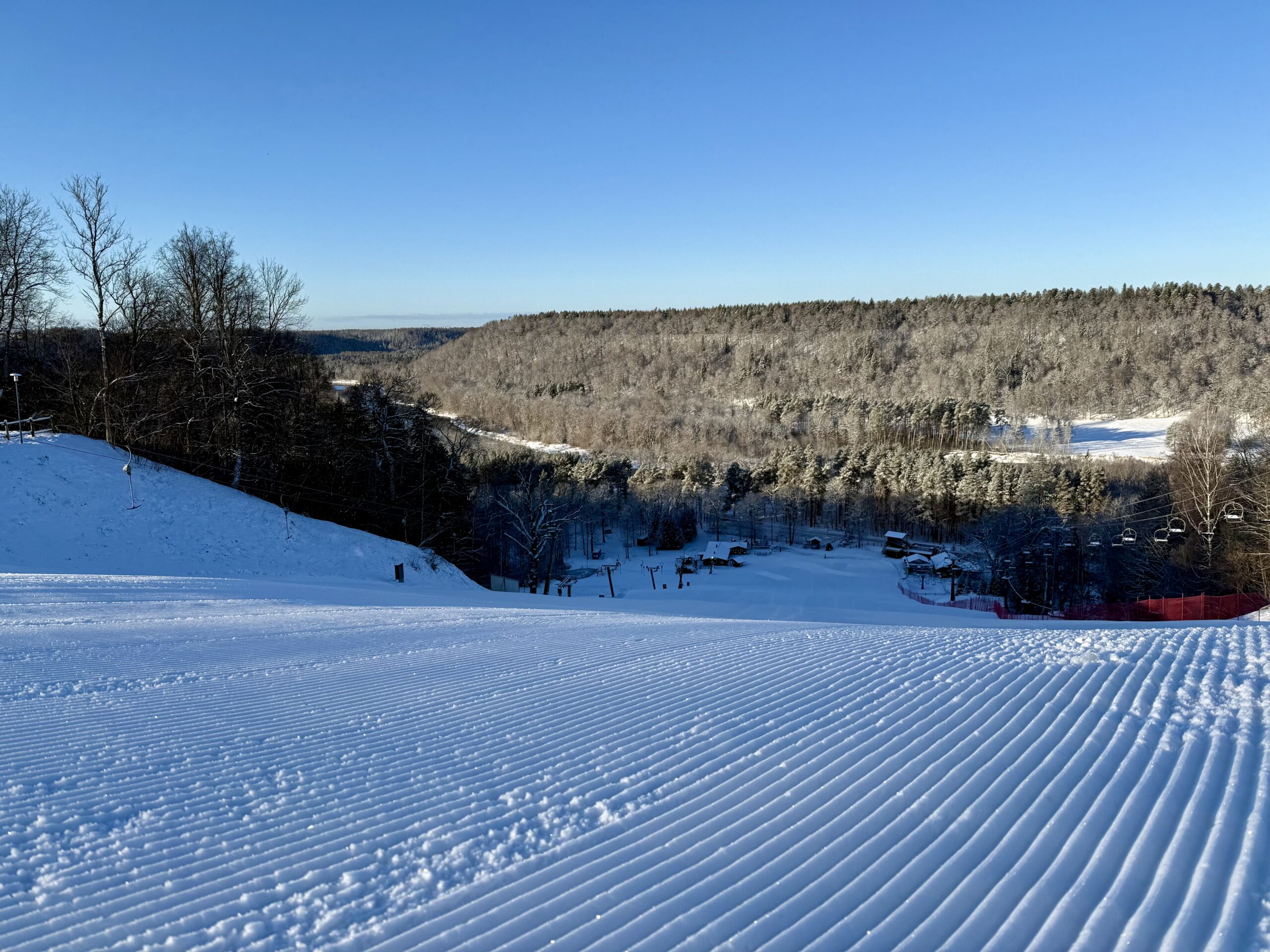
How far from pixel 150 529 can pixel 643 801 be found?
2233 cm

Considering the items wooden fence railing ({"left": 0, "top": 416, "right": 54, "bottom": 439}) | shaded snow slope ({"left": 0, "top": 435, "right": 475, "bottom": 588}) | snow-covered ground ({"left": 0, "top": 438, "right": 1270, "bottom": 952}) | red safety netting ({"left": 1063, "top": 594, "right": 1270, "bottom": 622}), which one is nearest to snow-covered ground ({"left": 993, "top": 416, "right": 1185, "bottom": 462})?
red safety netting ({"left": 1063, "top": 594, "right": 1270, "bottom": 622})

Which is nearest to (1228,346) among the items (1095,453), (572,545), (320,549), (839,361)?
(1095,453)

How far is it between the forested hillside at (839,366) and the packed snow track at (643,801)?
77.9m

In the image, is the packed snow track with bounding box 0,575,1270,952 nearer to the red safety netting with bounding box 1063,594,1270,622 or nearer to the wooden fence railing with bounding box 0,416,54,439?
the red safety netting with bounding box 1063,594,1270,622

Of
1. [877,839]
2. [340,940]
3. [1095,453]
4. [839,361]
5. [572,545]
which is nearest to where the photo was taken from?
[340,940]

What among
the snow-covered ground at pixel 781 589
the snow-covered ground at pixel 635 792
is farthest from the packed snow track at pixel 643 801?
the snow-covered ground at pixel 781 589

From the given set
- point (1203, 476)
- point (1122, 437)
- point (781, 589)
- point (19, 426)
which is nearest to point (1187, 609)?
point (1203, 476)

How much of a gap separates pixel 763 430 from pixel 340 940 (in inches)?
3618

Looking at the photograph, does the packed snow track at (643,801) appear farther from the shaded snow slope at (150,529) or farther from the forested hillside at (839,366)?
the forested hillside at (839,366)

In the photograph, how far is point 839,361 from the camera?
119750 mm

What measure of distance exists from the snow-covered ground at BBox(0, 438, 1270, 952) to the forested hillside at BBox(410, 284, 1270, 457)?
253 feet

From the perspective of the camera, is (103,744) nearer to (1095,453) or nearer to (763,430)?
(1095,453)

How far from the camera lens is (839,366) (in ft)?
390

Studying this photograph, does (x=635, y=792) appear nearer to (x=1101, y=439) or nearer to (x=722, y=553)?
(x=722, y=553)
